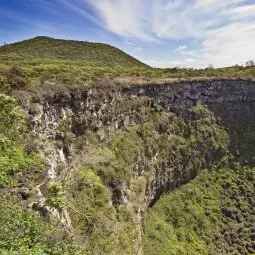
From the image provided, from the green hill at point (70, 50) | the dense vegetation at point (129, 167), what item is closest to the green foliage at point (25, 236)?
the dense vegetation at point (129, 167)

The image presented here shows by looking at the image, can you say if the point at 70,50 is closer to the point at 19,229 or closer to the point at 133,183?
the point at 133,183

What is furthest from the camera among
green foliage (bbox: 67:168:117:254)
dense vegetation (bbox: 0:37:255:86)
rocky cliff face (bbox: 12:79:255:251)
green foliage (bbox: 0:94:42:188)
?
dense vegetation (bbox: 0:37:255:86)

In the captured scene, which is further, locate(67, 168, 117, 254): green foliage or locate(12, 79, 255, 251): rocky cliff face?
locate(12, 79, 255, 251): rocky cliff face

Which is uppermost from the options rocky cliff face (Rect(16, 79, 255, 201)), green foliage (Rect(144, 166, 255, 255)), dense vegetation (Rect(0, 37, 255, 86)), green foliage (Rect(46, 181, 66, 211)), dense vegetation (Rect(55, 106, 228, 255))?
dense vegetation (Rect(0, 37, 255, 86))

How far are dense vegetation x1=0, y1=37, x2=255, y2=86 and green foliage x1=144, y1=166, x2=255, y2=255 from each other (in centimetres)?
1997

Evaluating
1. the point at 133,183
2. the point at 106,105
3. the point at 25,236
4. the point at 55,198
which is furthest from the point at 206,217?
the point at 25,236

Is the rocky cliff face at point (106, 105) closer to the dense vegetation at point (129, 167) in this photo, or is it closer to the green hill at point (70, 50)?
the dense vegetation at point (129, 167)

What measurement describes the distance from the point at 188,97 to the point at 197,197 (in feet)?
62.9

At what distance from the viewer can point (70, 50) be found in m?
107

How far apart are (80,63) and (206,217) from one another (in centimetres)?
3953

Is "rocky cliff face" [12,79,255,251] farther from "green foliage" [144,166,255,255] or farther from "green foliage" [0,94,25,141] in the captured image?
"green foliage" [0,94,25,141]

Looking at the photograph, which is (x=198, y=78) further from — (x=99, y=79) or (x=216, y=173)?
(x=99, y=79)

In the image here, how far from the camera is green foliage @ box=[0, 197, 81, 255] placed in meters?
14.0

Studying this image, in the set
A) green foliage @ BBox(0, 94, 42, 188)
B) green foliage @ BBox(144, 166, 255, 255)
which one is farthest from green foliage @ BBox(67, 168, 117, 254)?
green foliage @ BBox(144, 166, 255, 255)
